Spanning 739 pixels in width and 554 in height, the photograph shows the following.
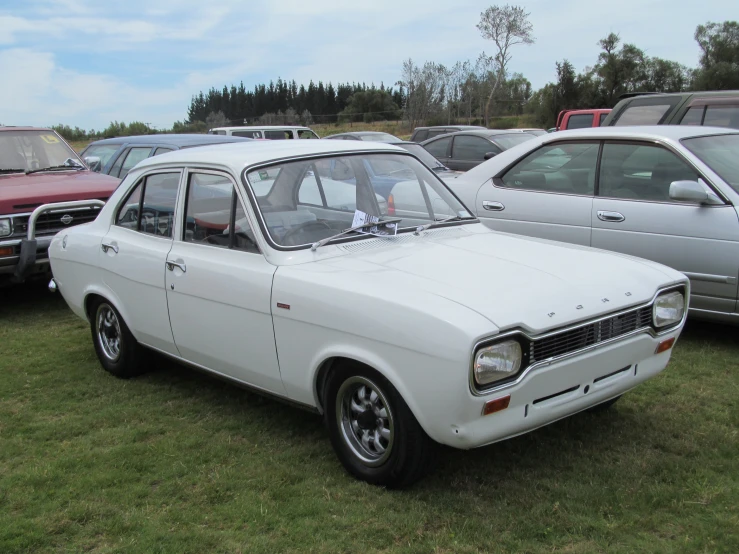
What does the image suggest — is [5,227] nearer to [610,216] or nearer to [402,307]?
[402,307]

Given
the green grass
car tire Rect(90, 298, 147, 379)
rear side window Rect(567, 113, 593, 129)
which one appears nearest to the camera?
the green grass

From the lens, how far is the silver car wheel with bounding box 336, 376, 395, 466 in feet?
11.3

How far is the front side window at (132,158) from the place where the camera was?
9914 millimetres

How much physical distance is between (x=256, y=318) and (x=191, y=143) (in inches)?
251

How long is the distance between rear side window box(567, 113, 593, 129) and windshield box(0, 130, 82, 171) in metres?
11.2

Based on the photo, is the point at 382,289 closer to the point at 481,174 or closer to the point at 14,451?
the point at 14,451

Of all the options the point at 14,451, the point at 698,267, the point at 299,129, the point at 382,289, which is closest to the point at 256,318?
the point at 382,289

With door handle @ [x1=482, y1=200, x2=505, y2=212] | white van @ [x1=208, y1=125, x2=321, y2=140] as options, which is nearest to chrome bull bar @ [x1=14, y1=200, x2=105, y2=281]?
door handle @ [x1=482, y1=200, x2=505, y2=212]

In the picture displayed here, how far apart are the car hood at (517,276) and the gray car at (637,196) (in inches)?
A: 65.4

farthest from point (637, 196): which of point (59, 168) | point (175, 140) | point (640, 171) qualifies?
point (59, 168)

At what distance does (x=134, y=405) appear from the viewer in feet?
16.1

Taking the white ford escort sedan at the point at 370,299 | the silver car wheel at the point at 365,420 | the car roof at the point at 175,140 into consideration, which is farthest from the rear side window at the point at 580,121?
the silver car wheel at the point at 365,420

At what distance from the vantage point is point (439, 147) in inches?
619

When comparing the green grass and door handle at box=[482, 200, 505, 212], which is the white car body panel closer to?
the green grass
